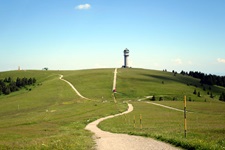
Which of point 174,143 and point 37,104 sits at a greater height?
point 174,143

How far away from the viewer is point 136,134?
25.7 m

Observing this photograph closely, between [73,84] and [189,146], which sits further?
[73,84]

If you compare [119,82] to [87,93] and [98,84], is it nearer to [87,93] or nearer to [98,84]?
[98,84]

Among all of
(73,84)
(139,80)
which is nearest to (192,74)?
(139,80)

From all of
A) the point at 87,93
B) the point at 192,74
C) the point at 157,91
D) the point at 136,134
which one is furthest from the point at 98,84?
the point at 136,134

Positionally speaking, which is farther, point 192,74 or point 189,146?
point 192,74

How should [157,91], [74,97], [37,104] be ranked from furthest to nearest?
[157,91] < [74,97] < [37,104]

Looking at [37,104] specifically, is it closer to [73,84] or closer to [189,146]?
[73,84]

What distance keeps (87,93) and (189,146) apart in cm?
9413

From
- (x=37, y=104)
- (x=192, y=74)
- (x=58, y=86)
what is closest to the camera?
(x=37, y=104)

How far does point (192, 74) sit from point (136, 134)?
180 metres

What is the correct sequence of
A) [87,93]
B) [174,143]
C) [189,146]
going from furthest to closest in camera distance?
[87,93] < [174,143] < [189,146]

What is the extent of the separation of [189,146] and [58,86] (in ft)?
378

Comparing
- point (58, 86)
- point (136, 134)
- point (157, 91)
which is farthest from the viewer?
point (58, 86)
